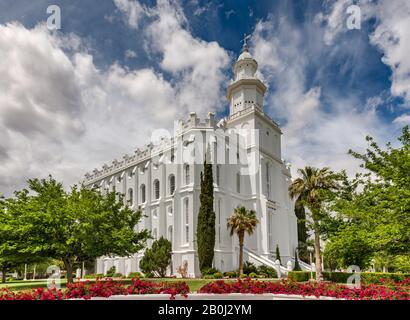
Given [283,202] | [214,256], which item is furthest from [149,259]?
[283,202]

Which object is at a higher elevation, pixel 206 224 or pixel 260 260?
pixel 206 224

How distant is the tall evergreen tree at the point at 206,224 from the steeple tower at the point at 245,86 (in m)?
15.3

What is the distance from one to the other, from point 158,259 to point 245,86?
26.2 m

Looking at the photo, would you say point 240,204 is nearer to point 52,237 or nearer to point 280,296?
point 52,237

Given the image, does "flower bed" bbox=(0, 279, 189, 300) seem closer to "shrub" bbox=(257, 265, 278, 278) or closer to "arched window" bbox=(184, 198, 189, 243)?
"shrub" bbox=(257, 265, 278, 278)

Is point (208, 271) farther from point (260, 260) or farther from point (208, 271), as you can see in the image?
point (260, 260)

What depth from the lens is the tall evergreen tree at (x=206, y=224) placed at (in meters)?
36.7

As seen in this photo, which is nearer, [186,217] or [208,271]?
[208,271]

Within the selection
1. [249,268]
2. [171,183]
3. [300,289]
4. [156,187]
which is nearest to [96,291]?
[300,289]

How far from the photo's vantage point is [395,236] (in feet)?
46.7

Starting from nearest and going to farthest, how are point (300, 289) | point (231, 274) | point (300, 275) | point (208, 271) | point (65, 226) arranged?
point (300, 289) < point (65, 226) < point (300, 275) < point (208, 271) < point (231, 274)

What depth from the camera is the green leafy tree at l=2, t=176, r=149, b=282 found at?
23562mm

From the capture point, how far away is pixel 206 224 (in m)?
37.4
